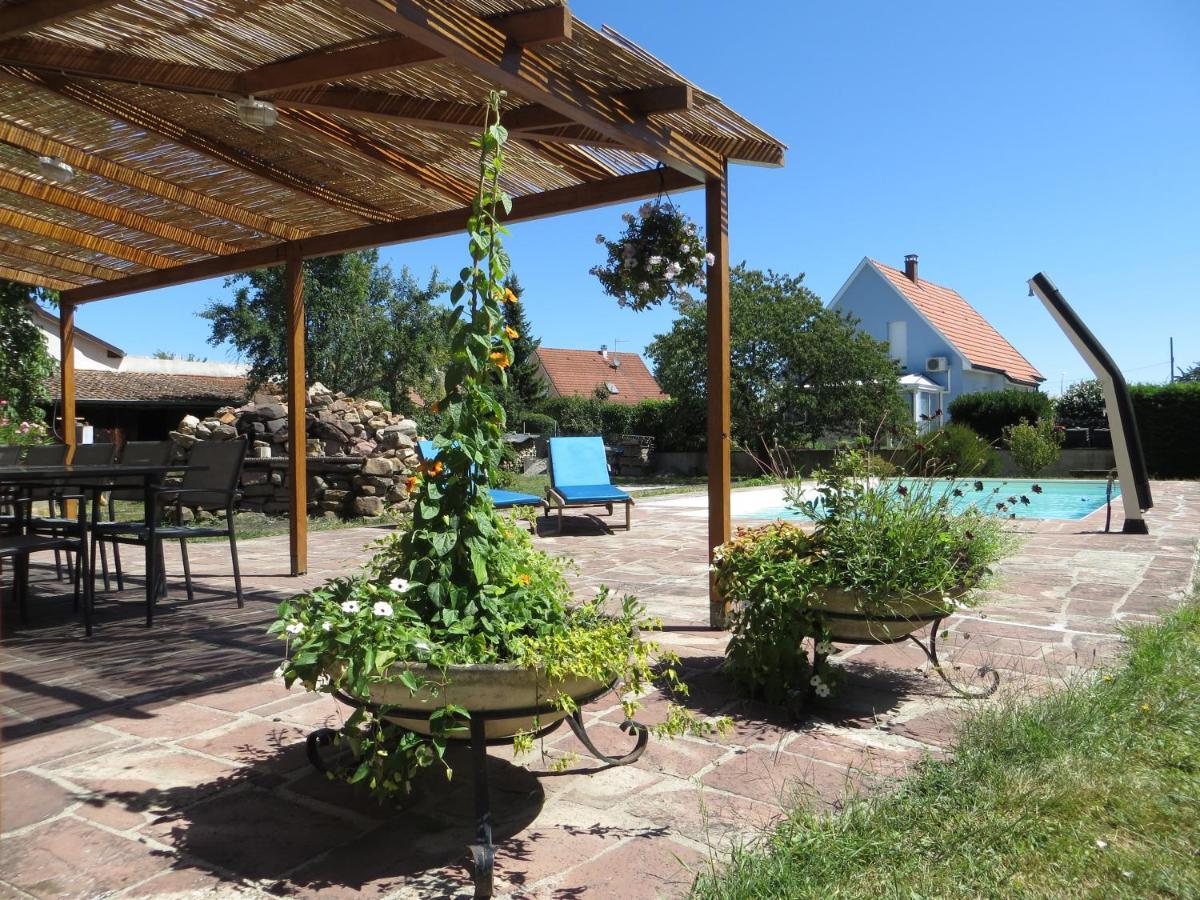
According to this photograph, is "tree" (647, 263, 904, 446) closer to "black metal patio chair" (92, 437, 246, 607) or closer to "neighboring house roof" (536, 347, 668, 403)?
"black metal patio chair" (92, 437, 246, 607)

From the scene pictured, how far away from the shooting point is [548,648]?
186 cm

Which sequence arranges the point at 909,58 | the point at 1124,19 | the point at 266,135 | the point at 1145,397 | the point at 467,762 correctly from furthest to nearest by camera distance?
the point at 1145,397 < the point at 909,58 < the point at 1124,19 < the point at 266,135 < the point at 467,762

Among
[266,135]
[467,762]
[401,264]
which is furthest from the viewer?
[401,264]

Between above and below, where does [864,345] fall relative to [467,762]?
above

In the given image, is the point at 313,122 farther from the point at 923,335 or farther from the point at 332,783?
the point at 923,335

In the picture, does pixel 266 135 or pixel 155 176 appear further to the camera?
pixel 155 176

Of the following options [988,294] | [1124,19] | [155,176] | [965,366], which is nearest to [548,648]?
[155,176]

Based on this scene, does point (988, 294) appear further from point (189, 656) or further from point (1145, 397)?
point (189, 656)

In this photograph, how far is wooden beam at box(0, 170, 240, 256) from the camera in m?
5.20

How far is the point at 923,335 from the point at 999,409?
871 centimetres

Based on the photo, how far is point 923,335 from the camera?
2780 centimetres

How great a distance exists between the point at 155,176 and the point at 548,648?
15.5 feet

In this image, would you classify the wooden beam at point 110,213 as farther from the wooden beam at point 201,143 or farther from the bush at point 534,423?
the bush at point 534,423

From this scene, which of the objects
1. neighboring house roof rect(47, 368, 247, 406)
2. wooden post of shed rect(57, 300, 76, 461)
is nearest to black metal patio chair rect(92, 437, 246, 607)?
wooden post of shed rect(57, 300, 76, 461)
